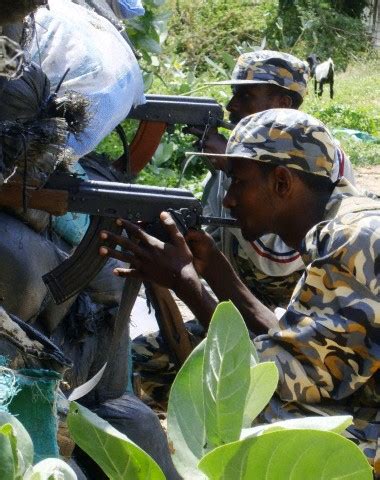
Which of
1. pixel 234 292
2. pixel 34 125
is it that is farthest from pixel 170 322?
pixel 34 125

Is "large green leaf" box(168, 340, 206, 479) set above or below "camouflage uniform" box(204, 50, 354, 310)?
above

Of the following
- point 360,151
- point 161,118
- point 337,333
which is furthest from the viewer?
point 360,151

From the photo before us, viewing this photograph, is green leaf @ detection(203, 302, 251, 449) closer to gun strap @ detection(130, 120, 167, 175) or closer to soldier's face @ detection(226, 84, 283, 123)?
gun strap @ detection(130, 120, 167, 175)

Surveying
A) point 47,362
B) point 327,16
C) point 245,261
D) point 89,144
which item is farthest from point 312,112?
point 47,362

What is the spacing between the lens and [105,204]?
3.05 m

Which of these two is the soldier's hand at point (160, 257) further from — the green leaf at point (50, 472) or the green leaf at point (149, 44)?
the green leaf at point (149, 44)

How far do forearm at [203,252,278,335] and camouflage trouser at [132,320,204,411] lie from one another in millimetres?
859

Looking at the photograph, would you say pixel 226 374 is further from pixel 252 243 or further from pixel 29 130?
pixel 252 243

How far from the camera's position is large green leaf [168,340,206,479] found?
3.44 feet

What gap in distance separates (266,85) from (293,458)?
3.96m

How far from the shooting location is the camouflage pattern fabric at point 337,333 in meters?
2.58

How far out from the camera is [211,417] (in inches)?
39.3

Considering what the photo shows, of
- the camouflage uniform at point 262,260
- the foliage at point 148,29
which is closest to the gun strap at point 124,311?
the camouflage uniform at point 262,260

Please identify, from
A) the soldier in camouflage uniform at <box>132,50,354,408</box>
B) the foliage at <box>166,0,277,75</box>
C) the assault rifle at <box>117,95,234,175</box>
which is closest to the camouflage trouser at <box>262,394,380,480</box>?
the soldier in camouflage uniform at <box>132,50,354,408</box>
